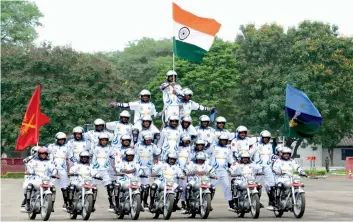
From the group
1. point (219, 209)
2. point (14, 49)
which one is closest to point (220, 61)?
point (14, 49)

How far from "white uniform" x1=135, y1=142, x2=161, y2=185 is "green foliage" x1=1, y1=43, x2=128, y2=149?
3754 centimetres

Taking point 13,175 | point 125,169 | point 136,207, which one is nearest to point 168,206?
point 136,207

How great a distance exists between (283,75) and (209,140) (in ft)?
150

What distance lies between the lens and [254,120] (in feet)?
241

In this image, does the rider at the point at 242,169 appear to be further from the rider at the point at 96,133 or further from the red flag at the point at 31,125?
the red flag at the point at 31,125

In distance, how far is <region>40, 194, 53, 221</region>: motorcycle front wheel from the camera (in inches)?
959

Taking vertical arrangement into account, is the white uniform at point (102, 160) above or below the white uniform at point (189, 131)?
below

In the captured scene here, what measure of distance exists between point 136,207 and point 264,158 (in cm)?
437

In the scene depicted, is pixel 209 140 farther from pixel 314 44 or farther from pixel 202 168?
pixel 314 44

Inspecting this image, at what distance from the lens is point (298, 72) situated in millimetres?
71250

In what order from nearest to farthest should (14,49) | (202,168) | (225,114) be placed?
(202,168) < (14,49) < (225,114)

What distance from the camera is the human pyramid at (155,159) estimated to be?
2558 centimetres

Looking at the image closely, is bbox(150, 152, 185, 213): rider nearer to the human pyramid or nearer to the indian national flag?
the human pyramid

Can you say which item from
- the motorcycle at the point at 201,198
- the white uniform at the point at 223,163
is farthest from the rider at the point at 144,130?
the motorcycle at the point at 201,198
